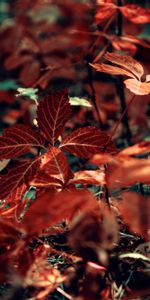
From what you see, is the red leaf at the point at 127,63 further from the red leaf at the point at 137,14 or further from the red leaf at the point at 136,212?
the red leaf at the point at 137,14

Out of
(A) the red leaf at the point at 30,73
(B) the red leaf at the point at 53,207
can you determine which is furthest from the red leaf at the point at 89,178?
(A) the red leaf at the point at 30,73

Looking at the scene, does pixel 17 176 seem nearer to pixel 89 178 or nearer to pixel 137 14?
pixel 89 178

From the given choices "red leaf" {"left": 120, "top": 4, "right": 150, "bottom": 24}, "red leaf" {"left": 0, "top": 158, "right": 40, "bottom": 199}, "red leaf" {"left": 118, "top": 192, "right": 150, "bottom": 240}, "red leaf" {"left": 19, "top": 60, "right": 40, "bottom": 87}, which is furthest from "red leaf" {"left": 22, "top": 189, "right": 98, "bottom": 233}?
"red leaf" {"left": 19, "top": 60, "right": 40, "bottom": 87}

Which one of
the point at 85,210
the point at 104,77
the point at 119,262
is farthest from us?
the point at 104,77

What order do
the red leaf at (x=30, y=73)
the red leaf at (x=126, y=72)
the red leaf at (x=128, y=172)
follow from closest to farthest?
the red leaf at (x=128, y=172), the red leaf at (x=126, y=72), the red leaf at (x=30, y=73)

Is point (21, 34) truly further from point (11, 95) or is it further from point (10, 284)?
point (10, 284)

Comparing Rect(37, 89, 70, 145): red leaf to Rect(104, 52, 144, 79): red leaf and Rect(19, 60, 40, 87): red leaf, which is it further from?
Rect(19, 60, 40, 87): red leaf

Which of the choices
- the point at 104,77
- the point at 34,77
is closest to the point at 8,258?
the point at 34,77
